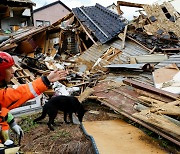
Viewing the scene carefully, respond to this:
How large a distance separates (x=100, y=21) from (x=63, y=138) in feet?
26.4

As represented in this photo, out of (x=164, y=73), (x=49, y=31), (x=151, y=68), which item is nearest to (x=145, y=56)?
(x=151, y=68)

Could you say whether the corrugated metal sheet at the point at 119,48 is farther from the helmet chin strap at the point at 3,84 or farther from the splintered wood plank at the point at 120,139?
the helmet chin strap at the point at 3,84

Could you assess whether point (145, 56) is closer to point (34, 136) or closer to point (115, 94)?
point (115, 94)

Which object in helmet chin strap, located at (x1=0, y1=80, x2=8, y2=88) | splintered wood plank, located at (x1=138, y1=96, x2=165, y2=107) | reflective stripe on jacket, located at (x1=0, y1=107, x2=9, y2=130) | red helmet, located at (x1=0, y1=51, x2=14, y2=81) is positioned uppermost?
red helmet, located at (x1=0, y1=51, x2=14, y2=81)

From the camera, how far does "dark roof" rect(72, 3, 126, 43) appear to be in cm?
1149

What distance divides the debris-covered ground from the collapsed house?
0.31 meters

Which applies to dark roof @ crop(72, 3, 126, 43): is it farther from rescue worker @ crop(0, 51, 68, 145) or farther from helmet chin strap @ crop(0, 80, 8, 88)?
helmet chin strap @ crop(0, 80, 8, 88)

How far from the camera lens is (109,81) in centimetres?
845

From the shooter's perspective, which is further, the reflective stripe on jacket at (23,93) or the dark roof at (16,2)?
the dark roof at (16,2)

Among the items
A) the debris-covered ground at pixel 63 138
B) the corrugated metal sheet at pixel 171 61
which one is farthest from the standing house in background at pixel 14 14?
the corrugated metal sheet at pixel 171 61

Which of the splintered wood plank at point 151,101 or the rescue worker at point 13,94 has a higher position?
the rescue worker at point 13,94

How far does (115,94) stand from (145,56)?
264 centimetres

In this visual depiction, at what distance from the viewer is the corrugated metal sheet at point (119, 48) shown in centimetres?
1002

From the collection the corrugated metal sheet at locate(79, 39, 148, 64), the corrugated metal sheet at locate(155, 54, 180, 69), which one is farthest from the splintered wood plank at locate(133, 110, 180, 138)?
the corrugated metal sheet at locate(79, 39, 148, 64)
